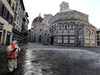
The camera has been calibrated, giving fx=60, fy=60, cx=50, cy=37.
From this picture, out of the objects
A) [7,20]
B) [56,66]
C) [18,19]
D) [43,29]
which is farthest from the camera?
[43,29]

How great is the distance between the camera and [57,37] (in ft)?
79.9

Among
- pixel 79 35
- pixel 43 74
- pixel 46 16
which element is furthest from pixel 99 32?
pixel 43 74

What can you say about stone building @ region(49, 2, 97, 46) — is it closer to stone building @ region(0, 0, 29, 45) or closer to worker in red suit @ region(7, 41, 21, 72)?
stone building @ region(0, 0, 29, 45)

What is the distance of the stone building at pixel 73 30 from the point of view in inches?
851

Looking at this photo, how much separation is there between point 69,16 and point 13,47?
25.7 metres

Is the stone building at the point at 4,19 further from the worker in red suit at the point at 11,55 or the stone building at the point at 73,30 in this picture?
the stone building at the point at 73,30

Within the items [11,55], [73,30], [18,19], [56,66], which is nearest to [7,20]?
[18,19]

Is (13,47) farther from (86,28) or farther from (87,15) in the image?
(87,15)

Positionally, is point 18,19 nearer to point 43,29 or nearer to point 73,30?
point 73,30

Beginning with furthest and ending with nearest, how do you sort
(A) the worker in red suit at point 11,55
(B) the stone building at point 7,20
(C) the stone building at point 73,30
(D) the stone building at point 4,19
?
(C) the stone building at point 73,30
(B) the stone building at point 7,20
(D) the stone building at point 4,19
(A) the worker in red suit at point 11,55

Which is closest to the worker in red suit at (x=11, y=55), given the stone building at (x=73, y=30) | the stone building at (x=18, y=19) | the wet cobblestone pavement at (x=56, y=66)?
the wet cobblestone pavement at (x=56, y=66)

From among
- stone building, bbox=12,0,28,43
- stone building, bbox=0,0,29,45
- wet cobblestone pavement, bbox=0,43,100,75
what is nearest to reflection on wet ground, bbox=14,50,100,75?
wet cobblestone pavement, bbox=0,43,100,75

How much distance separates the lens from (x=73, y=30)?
23375 millimetres

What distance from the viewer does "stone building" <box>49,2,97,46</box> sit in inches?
851
